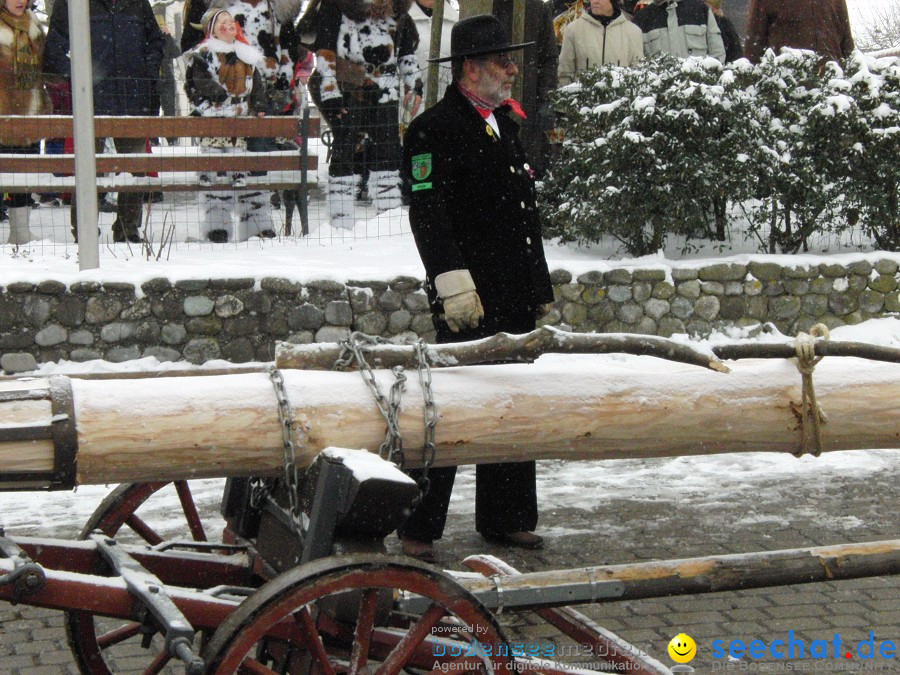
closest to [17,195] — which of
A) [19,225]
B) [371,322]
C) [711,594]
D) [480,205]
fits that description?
[19,225]

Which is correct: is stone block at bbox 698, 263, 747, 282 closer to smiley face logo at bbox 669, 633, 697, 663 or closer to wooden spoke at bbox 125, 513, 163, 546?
smiley face logo at bbox 669, 633, 697, 663

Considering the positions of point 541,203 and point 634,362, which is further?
point 541,203

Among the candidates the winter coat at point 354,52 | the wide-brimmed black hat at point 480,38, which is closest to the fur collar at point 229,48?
the winter coat at point 354,52

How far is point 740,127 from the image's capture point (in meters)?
8.91

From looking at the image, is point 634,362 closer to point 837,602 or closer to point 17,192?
point 837,602

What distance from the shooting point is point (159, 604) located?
294 centimetres

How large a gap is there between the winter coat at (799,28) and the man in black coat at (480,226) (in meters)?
6.46

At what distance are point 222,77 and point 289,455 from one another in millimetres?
7445

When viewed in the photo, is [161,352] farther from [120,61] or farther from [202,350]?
[120,61]

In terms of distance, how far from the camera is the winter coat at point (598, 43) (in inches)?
411

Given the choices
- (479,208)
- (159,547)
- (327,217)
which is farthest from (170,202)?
(159,547)

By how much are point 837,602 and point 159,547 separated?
2524mm

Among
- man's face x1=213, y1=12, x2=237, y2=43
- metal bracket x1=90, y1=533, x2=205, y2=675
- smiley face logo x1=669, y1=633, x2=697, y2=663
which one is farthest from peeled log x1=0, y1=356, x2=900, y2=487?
man's face x1=213, y1=12, x2=237, y2=43

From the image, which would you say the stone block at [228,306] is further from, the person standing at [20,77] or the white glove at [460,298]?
the white glove at [460,298]
